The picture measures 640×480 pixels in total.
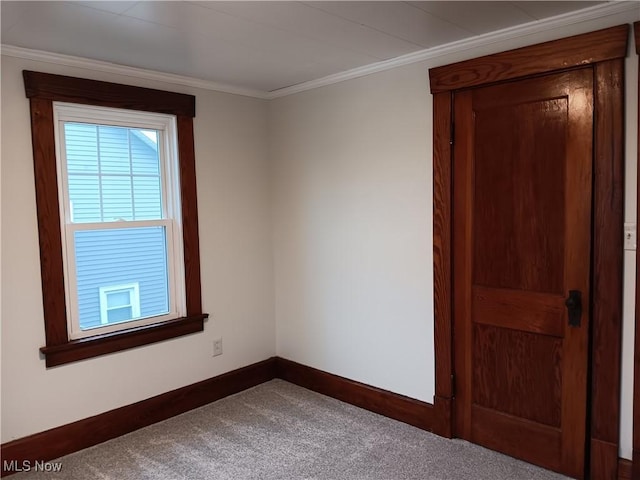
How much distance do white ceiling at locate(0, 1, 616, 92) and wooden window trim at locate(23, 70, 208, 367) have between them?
18 cm

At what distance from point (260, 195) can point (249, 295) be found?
0.77 metres

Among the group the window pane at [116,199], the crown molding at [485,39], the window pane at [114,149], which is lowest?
the window pane at [116,199]

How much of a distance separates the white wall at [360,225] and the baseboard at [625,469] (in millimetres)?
1003

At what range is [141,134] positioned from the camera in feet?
10.4

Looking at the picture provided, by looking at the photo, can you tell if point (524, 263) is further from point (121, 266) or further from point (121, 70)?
point (121, 70)

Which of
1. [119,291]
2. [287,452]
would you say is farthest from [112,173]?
[287,452]

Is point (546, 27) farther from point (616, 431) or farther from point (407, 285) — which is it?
point (616, 431)

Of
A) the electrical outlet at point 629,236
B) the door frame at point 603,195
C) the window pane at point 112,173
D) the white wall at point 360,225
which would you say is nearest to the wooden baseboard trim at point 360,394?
the white wall at point 360,225

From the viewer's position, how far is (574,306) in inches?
92.8

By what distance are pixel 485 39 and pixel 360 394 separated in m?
2.31

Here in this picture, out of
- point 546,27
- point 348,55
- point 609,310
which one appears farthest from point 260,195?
point 609,310

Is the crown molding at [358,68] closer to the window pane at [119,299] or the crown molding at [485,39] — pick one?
the crown molding at [485,39]

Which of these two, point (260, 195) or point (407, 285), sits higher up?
point (260, 195)

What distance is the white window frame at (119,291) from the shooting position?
3.00 m
